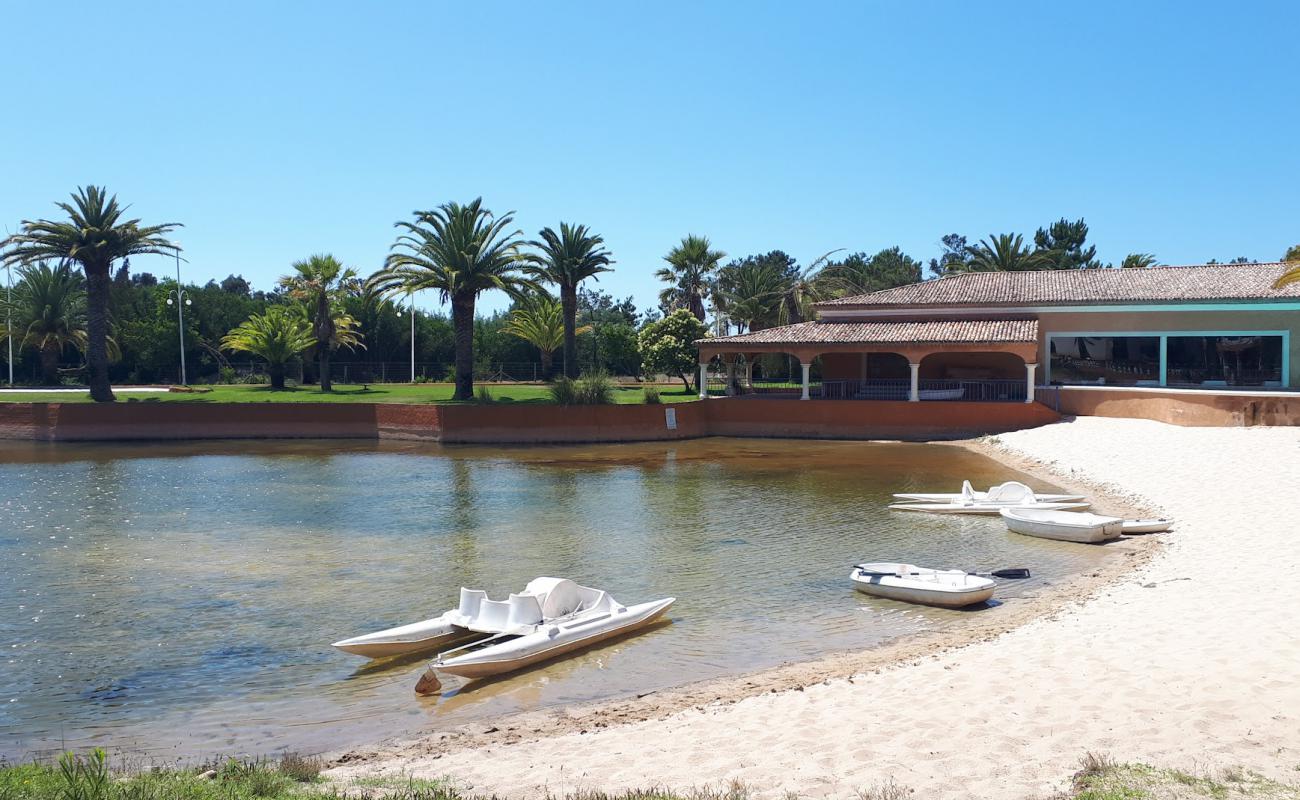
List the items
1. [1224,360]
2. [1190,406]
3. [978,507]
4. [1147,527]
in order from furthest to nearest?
[1224,360] < [1190,406] < [978,507] < [1147,527]

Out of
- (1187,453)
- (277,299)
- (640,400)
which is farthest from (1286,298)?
(277,299)

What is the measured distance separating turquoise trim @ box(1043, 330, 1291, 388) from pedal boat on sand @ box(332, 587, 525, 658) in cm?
3511

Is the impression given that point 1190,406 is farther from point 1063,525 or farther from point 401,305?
point 401,305

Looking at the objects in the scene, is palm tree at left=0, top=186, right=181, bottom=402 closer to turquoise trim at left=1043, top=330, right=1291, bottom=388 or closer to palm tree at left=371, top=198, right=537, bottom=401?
palm tree at left=371, top=198, right=537, bottom=401

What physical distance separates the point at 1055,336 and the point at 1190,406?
10951mm

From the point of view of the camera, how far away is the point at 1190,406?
31359 mm

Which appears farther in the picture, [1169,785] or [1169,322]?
[1169,322]

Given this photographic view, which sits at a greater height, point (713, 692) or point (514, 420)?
point (514, 420)

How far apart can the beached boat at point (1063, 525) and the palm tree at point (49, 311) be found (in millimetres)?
54857

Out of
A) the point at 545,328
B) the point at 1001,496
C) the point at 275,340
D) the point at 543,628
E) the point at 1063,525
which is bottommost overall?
the point at 543,628

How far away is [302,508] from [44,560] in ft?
21.9

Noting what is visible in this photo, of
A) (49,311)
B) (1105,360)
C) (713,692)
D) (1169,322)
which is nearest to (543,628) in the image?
(713,692)

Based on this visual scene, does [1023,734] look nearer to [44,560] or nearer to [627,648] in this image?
[627,648]

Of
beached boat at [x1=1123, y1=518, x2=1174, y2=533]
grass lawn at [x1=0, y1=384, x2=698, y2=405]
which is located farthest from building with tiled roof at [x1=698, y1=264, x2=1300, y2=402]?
beached boat at [x1=1123, y1=518, x2=1174, y2=533]
